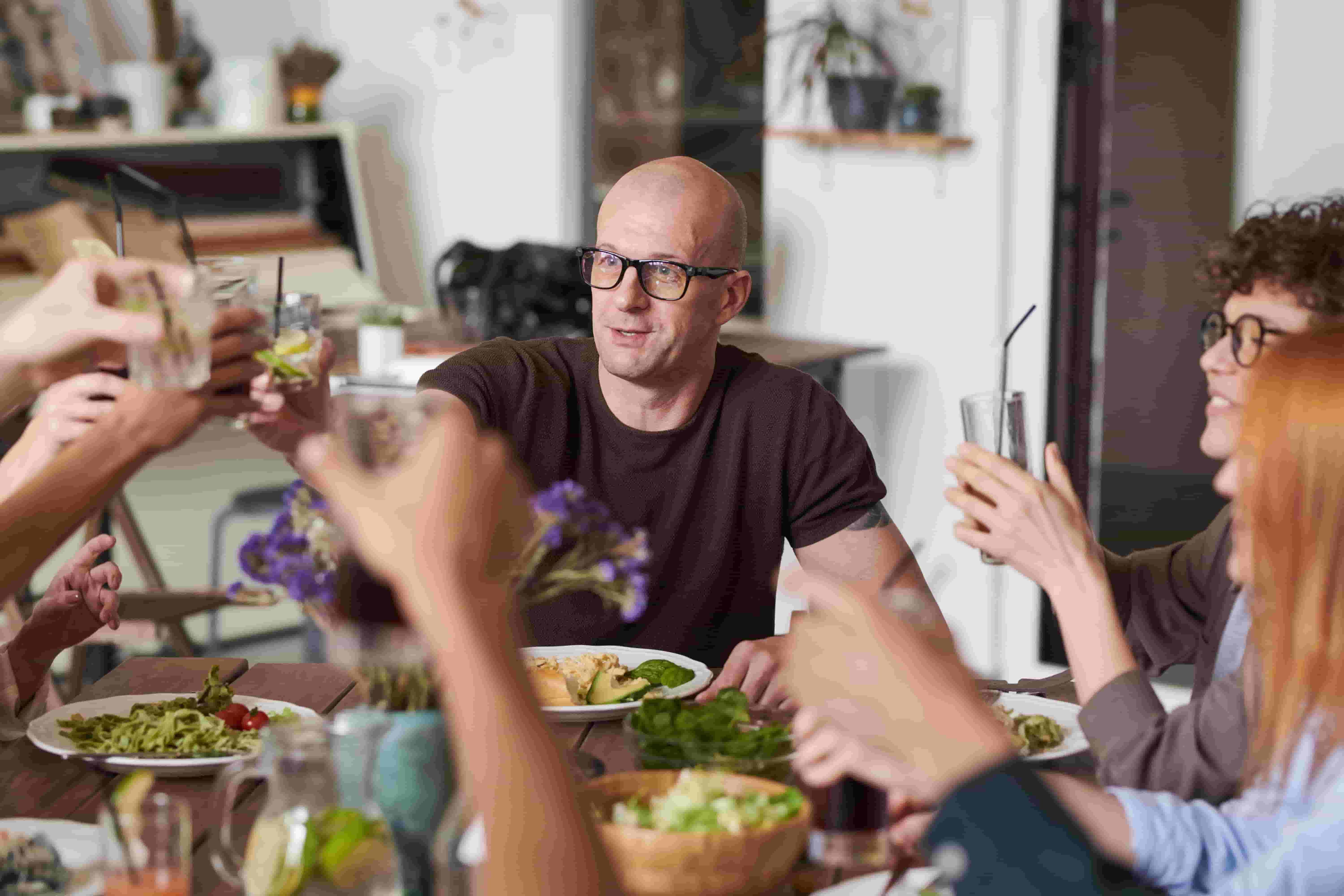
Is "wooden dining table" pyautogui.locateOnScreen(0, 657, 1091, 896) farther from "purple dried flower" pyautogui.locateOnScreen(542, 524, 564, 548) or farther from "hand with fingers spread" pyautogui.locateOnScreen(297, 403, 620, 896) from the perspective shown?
"purple dried flower" pyautogui.locateOnScreen(542, 524, 564, 548)

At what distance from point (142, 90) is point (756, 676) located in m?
3.60

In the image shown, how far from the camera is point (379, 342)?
3811 millimetres

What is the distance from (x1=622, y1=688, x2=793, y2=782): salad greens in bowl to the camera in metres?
1.40

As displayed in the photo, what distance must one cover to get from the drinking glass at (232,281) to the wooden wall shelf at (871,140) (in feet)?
9.21

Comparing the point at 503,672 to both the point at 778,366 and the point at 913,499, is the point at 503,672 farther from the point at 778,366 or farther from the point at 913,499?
the point at 913,499

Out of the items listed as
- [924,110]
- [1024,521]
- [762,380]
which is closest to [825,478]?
[762,380]

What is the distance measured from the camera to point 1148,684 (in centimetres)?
146

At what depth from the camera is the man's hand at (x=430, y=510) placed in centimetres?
96

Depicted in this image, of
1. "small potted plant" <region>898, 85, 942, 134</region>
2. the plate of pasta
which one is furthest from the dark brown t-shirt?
"small potted plant" <region>898, 85, 942, 134</region>

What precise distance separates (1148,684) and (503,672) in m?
0.74

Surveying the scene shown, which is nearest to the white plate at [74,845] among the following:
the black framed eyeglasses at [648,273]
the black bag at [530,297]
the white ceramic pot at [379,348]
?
the black framed eyeglasses at [648,273]

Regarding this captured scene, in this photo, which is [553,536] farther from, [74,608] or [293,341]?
[74,608]

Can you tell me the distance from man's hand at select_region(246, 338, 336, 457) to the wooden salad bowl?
58cm

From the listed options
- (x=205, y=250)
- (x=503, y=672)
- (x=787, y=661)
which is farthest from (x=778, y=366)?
(x=205, y=250)
